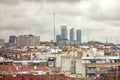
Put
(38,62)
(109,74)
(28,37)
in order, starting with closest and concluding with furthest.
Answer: (109,74)
(38,62)
(28,37)

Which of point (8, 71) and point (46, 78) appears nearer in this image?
point (46, 78)

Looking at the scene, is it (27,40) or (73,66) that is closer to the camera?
(73,66)

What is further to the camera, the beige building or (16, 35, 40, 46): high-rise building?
(16, 35, 40, 46): high-rise building

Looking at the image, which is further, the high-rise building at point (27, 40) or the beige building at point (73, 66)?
the high-rise building at point (27, 40)

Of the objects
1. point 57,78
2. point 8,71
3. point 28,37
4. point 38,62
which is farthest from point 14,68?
point 28,37

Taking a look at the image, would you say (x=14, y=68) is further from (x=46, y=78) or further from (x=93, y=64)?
(x=93, y=64)

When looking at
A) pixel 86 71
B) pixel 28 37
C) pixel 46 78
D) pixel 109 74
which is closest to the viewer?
pixel 46 78

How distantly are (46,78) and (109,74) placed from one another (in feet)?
31.8

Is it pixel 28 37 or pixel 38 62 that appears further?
pixel 28 37

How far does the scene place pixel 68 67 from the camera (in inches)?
2391

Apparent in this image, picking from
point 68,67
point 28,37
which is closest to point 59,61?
point 68,67

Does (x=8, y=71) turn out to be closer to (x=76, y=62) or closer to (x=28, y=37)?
(x=76, y=62)

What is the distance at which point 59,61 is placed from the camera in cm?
6181

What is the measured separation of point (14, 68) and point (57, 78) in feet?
31.5
